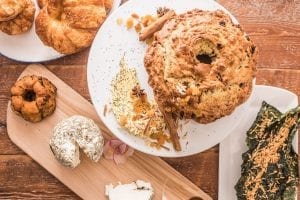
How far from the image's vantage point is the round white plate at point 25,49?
85.9 inches

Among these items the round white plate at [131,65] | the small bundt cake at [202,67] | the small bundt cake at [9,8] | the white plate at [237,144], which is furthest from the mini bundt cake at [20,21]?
the white plate at [237,144]

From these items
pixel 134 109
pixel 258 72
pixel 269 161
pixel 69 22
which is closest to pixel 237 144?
pixel 269 161

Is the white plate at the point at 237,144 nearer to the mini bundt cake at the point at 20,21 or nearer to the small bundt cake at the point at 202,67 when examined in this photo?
the small bundt cake at the point at 202,67

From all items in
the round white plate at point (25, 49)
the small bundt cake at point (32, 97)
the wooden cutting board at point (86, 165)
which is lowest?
the wooden cutting board at point (86, 165)

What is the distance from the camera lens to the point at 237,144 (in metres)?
2.17

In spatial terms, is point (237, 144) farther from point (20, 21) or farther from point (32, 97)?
point (20, 21)

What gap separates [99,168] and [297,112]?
0.73 m

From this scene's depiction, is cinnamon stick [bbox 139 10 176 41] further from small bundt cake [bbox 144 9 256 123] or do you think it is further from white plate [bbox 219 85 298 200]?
white plate [bbox 219 85 298 200]

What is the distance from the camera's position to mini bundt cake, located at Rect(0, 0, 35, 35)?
212cm

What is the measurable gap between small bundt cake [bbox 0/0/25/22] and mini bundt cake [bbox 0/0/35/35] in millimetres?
41

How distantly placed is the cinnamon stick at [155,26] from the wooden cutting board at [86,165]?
0.38m

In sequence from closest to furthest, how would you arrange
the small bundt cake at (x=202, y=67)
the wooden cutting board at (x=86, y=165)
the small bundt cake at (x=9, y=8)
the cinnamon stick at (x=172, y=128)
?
the small bundt cake at (x=202, y=67) < the cinnamon stick at (x=172, y=128) < the small bundt cake at (x=9, y=8) < the wooden cutting board at (x=86, y=165)

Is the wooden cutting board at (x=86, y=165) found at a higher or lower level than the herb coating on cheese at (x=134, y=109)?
lower

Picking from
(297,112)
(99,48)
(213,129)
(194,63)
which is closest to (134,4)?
(99,48)
